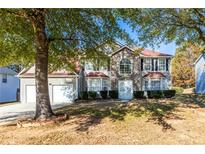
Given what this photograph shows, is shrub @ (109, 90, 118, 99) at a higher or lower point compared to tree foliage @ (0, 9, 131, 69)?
lower

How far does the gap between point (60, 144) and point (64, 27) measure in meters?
5.90

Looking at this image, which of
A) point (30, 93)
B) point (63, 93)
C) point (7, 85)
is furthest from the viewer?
point (7, 85)

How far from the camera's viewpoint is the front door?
1227 inches

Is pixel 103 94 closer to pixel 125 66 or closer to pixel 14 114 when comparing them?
pixel 125 66

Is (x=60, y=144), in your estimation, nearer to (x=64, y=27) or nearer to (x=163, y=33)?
(x=64, y=27)

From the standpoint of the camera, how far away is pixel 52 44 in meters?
15.4

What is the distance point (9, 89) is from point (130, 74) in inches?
532

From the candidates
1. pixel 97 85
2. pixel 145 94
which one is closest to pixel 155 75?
pixel 145 94

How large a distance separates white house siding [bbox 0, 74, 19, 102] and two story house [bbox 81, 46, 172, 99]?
906 cm

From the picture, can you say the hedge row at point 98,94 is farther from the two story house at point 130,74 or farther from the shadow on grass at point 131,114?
the shadow on grass at point 131,114

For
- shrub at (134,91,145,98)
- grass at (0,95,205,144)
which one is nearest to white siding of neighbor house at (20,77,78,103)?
shrub at (134,91,145,98)

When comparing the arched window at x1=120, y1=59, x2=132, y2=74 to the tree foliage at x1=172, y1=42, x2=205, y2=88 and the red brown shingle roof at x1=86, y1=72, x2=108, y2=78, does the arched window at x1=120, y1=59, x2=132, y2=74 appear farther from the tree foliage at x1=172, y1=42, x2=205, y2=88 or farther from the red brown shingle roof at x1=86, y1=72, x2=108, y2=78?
the tree foliage at x1=172, y1=42, x2=205, y2=88

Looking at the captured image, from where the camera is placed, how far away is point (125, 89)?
31.4m
